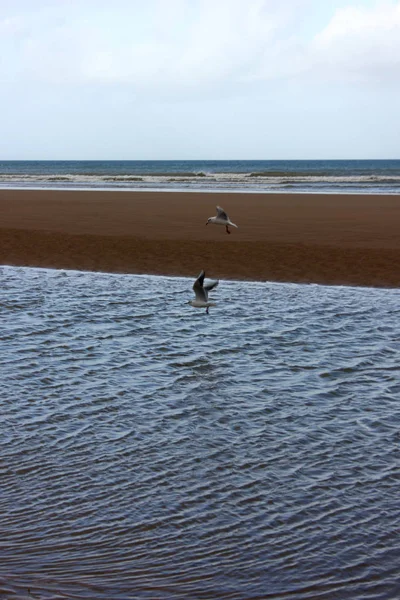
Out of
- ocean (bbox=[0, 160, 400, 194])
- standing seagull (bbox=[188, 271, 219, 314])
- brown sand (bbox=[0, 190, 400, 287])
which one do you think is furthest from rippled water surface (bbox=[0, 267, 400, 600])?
ocean (bbox=[0, 160, 400, 194])

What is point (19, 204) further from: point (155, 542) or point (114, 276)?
point (155, 542)

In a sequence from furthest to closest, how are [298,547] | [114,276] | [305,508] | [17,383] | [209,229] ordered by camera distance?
1. [209,229]
2. [114,276]
3. [17,383]
4. [305,508]
5. [298,547]

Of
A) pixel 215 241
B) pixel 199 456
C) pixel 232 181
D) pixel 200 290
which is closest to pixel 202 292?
pixel 200 290

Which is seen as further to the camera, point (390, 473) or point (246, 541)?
point (390, 473)

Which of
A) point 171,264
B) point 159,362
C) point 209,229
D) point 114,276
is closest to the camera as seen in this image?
point 159,362

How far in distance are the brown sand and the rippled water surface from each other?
5014 millimetres

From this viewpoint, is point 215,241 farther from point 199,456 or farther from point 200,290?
point 199,456

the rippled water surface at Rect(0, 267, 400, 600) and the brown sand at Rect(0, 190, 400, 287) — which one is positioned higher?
the brown sand at Rect(0, 190, 400, 287)

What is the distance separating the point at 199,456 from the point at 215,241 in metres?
14.6

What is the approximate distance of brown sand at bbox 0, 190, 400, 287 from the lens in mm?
17734

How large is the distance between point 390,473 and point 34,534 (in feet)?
9.42

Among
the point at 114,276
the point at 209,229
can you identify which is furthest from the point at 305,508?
the point at 209,229

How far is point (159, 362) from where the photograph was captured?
1001 centimetres

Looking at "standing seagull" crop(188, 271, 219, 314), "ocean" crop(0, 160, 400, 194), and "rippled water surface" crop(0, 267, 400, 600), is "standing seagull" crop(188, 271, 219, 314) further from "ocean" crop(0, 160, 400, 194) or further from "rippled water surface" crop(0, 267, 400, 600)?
"ocean" crop(0, 160, 400, 194)
